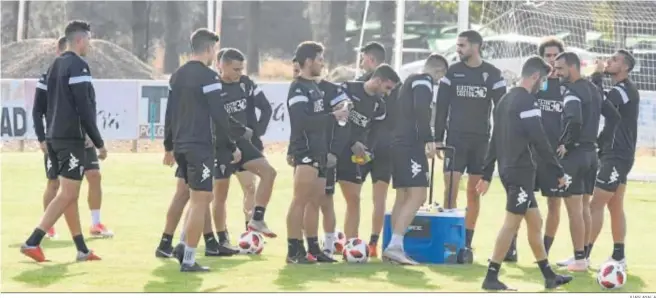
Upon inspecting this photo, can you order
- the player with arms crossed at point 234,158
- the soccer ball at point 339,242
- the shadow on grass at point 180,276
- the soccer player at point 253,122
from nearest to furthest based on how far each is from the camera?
the shadow on grass at point 180,276 < the player with arms crossed at point 234,158 < the soccer ball at point 339,242 < the soccer player at point 253,122

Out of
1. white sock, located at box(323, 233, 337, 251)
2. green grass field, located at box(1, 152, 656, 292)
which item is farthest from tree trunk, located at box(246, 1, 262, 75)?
white sock, located at box(323, 233, 337, 251)

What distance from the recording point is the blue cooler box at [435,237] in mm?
13195

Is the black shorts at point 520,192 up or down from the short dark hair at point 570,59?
down

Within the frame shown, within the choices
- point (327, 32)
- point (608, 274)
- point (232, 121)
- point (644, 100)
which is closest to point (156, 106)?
point (644, 100)

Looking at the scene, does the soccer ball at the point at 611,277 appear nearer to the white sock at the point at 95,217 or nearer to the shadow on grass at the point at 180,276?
the shadow on grass at the point at 180,276

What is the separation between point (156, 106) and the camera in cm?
2852

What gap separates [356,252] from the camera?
13039 mm

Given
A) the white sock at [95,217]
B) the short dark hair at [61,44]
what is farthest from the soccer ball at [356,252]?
the short dark hair at [61,44]

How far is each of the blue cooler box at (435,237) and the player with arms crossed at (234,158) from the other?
177 cm

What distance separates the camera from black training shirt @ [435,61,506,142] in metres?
13.8

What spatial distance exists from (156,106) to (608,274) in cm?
1792

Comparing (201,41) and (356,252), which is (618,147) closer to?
(356,252)

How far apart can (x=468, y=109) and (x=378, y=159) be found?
1.02 meters
